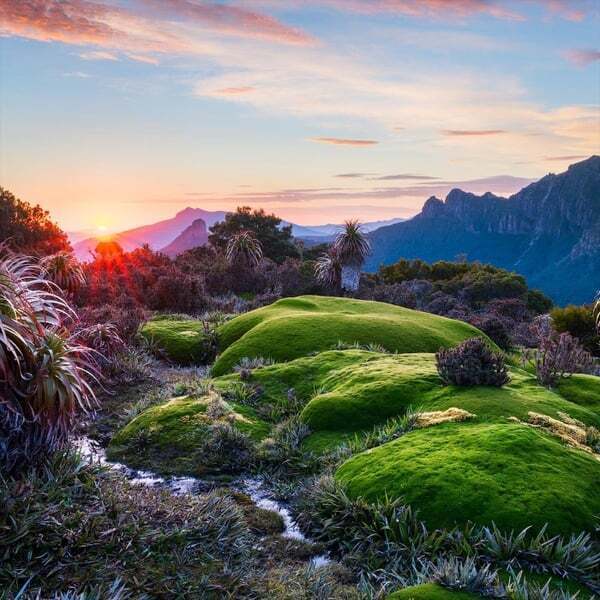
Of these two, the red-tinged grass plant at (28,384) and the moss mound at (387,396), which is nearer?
the red-tinged grass plant at (28,384)

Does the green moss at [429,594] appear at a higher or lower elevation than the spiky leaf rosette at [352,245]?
lower

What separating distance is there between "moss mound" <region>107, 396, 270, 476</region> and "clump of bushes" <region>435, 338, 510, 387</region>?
360 cm

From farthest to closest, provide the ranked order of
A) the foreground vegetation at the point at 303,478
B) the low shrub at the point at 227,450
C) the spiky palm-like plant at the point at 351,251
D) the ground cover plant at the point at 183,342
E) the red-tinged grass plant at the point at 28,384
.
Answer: the spiky palm-like plant at the point at 351,251, the ground cover plant at the point at 183,342, the low shrub at the point at 227,450, the red-tinged grass plant at the point at 28,384, the foreground vegetation at the point at 303,478

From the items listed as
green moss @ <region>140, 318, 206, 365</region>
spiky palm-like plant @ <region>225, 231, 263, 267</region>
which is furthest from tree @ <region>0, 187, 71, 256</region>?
green moss @ <region>140, 318, 206, 365</region>

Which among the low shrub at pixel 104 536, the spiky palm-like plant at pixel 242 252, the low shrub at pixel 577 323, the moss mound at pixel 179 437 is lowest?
the low shrub at pixel 577 323

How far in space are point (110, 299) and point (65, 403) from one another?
20.0m

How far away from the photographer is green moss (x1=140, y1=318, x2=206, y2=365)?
63.2 feet

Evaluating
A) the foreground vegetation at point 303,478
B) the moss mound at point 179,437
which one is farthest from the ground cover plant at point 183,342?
the moss mound at point 179,437

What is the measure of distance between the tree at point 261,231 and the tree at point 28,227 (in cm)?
1554

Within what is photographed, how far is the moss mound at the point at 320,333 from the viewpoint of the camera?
1603 cm

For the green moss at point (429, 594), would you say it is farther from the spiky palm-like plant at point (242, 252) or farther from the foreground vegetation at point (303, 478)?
the spiky palm-like plant at point (242, 252)

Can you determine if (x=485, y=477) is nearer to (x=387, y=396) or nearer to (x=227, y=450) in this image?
(x=387, y=396)

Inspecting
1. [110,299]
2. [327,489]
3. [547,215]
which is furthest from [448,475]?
[547,215]

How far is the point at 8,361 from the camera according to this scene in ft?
22.5
